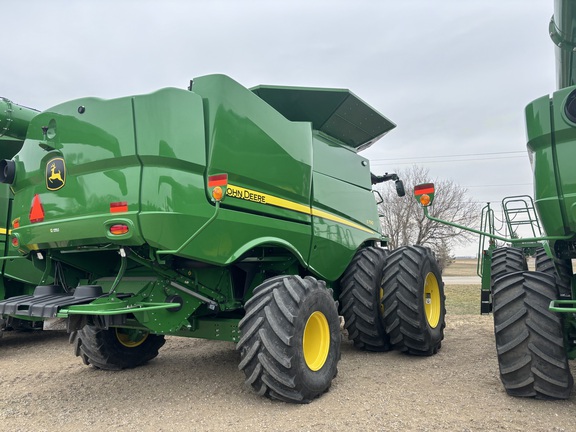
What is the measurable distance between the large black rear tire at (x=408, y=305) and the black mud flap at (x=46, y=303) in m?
3.27

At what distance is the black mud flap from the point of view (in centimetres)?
351

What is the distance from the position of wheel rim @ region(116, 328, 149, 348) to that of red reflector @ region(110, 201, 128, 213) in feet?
6.61

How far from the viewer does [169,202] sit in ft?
11.6

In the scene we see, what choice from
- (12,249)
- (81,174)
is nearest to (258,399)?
(81,174)

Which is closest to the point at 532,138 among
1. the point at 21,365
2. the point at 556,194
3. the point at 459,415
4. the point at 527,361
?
the point at 556,194

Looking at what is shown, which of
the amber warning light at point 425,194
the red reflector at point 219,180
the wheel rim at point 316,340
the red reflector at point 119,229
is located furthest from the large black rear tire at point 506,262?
the red reflector at point 119,229

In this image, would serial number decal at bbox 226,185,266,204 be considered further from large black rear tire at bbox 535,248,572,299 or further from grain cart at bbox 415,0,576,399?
large black rear tire at bbox 535,248,572,299

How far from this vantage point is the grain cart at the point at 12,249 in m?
6.25

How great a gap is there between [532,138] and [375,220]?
11.3ft

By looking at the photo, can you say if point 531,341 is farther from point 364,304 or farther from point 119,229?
point 119,229

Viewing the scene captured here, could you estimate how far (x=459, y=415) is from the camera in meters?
3.42

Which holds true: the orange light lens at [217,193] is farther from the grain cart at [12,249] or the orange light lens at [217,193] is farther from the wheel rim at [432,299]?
the grain cart at [12,249]

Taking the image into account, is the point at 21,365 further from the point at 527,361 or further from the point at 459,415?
the point at 527,361

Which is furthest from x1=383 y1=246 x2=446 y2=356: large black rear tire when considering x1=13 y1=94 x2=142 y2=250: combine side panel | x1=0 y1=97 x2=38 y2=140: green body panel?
x1=0 y1=97 x2=38 y2=140: green body panel
